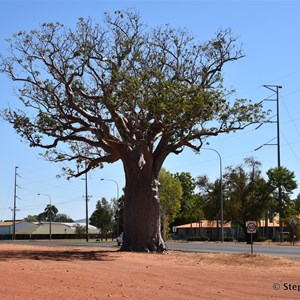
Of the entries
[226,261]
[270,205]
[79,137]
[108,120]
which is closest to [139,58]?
[108,120]

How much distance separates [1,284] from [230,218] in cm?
6527

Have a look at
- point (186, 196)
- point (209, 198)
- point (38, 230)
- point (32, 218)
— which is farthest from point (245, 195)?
point (32, 218)

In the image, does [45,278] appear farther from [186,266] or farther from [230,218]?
[230,218]

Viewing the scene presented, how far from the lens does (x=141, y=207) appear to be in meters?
29.0

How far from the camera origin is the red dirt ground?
12.8 m

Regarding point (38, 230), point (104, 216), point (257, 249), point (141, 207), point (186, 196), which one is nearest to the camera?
point (141, 207)

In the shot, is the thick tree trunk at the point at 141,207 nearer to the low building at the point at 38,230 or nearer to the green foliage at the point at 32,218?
the low building at the point at 38,230

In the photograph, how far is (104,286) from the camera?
45.5 ft

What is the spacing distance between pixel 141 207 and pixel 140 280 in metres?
13.6

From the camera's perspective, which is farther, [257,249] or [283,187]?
[283,187]

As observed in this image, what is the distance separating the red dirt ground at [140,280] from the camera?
41.8 feet

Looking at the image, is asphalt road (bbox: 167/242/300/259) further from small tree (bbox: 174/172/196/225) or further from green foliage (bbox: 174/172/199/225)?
small tree (bbox: 174/172/196/225)

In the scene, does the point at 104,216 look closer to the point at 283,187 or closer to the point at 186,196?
the point at 186,196

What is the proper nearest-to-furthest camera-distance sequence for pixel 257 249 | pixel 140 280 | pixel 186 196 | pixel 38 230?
pixel 140 280 < pixel 257 249 < pixel 186 196 < pixel 38 230
